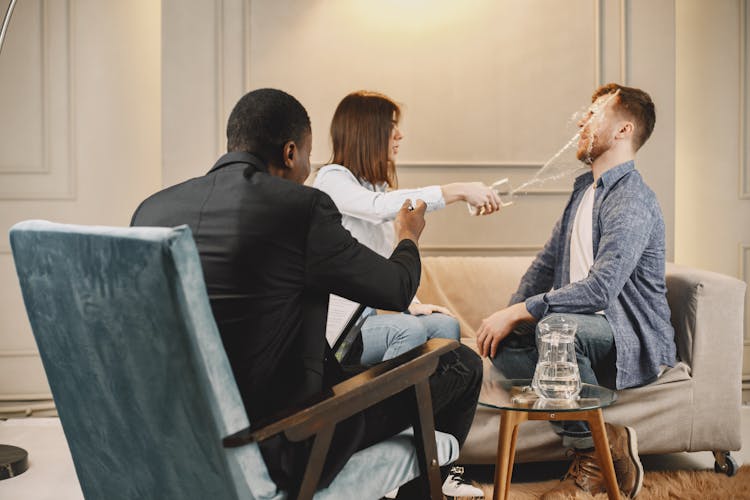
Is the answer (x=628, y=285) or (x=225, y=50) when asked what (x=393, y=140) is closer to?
(x=628, y=285)

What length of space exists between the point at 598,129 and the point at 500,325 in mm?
812

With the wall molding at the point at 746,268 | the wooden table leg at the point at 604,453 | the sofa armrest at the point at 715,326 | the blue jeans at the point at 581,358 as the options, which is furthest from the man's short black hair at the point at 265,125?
the wall molding at the point at 746,268

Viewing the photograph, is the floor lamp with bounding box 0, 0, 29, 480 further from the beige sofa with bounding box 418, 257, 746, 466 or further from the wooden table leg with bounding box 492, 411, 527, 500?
the wooden table leg with bounding box 492, 411, 527, 500

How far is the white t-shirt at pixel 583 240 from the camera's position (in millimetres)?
2695

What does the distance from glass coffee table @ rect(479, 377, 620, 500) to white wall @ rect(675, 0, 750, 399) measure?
93.4 inches

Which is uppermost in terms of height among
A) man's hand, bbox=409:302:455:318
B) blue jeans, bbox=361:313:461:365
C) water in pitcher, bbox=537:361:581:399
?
man's hand, bbox=409:302:455:318

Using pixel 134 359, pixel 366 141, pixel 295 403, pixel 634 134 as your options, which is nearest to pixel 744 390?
pixel 634 134

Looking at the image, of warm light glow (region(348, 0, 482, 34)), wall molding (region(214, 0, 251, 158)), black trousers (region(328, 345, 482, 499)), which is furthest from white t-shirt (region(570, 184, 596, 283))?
wall molding (region(214, 0, 251, 158))

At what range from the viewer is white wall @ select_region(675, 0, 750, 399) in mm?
4113

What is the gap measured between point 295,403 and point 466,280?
1884mm

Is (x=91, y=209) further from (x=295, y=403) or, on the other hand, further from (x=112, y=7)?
(x=295, y=403)

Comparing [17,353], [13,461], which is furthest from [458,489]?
[17,353]

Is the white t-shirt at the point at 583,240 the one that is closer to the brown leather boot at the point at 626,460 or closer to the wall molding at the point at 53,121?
the brown leather boot at the point at 626,460

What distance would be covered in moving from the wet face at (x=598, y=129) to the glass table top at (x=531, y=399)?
37.6 inches
